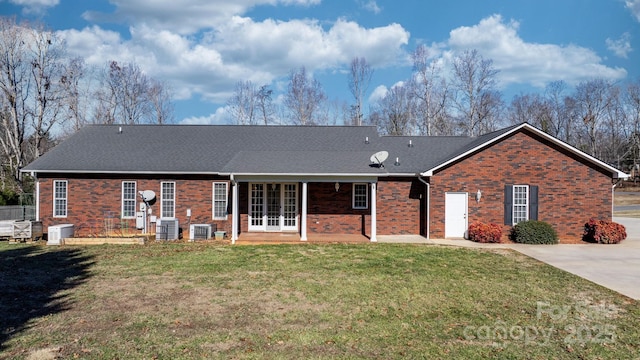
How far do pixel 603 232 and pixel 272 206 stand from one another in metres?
13.5

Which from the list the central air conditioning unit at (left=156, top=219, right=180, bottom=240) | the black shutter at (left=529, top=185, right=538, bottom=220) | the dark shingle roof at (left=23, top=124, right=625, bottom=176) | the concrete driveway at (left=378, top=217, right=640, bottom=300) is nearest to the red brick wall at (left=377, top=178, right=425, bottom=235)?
the concrete driveway at (left=378, top=217, right=640, bottom=300)

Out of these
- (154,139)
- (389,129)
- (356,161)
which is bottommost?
(356,161)

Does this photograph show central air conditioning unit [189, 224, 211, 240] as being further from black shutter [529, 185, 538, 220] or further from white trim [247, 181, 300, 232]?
black shutter [529, 185, 538, 220]

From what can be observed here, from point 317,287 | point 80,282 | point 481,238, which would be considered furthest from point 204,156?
point 481,238

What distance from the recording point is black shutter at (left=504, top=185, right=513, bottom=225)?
16.8 meters

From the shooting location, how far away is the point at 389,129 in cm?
4812

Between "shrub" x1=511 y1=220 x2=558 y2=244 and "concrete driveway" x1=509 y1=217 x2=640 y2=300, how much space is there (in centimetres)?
44

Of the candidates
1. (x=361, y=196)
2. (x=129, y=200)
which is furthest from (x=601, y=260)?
(x=129, y=200)

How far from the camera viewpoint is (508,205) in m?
16.8

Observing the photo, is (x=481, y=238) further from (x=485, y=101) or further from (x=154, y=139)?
(x=485, y=101)

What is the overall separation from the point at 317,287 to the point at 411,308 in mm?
2350

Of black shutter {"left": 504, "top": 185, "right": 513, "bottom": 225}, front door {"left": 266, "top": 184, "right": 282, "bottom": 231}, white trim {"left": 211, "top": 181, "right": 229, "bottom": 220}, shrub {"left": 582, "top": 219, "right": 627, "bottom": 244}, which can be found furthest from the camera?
front door {"left": 266, "top": 184, "right": 282, "bottom": 231}

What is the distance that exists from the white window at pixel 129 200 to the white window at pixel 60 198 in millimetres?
2482

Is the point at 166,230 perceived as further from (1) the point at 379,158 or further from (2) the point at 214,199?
(1) the point at 379,158
